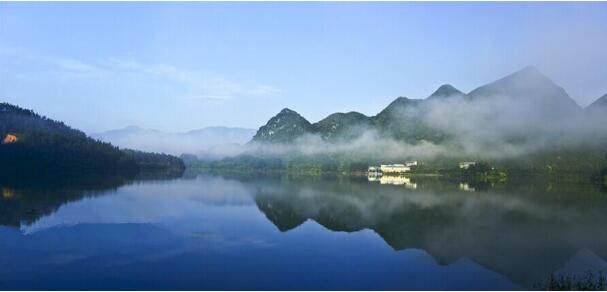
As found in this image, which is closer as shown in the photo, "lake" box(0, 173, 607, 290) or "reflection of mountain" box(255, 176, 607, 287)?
"lake" box(0, 173, 607, 290)

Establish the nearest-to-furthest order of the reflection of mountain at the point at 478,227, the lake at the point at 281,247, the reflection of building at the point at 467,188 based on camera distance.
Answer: the lake at the point at 281,247
the reflection of mountain at the point at 478,227
the reflection of building at the point at 467,188

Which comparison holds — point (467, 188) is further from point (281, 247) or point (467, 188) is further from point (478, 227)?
point (281, 247)

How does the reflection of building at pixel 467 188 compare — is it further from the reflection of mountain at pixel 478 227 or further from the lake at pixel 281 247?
the lake at pixel 281 247

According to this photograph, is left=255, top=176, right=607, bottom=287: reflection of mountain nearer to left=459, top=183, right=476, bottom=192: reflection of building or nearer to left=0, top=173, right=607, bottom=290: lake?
left=0, top=173, right=607, bottom=290: lake

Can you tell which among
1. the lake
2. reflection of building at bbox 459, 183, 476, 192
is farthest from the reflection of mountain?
reflection of building at bbox 459, 183, 476, 192

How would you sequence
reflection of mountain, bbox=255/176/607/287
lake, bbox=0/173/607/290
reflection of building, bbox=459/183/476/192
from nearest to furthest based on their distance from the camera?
lake, bbox=0/173/607/290 → reflection of mountain, bbox=255/176/607/287 → reflection of building, bbox=459/183/476/192

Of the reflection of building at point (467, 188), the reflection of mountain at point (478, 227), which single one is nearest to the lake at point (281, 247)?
the reflection of mountain at point (478, 227)

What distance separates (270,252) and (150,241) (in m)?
10.3

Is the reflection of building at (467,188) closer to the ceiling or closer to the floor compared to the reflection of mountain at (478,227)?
closer to the ceiling

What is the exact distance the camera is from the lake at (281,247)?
90.9 feet

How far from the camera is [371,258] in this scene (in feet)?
116

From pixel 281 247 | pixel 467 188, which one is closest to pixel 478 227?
pixel 281 247

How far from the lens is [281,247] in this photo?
125 ft

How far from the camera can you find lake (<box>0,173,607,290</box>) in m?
27.7
